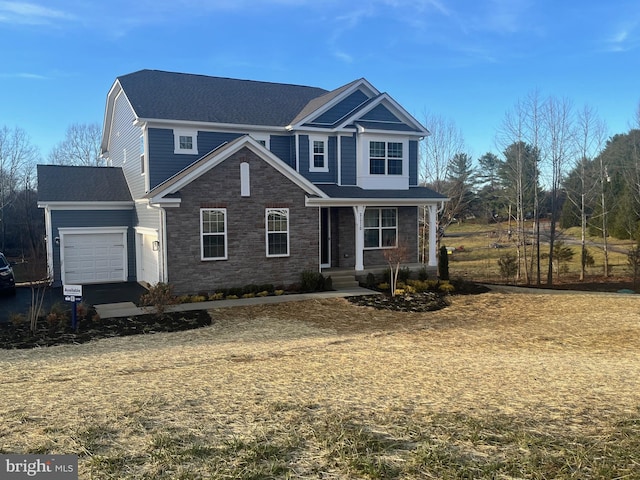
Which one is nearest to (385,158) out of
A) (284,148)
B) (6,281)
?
(284,148)

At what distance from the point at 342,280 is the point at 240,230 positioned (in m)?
4.49

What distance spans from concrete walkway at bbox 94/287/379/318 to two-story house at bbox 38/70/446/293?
4.26 feet

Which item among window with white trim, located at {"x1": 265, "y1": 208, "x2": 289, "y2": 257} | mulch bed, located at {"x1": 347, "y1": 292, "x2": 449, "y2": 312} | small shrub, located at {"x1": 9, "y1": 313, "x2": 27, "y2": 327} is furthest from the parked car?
mulch bed, located at {"x1": 347, "y1": 292, "x2": 449, "y2": 312}

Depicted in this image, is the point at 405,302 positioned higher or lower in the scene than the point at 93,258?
lower

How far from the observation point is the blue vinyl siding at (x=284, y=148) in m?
20.7

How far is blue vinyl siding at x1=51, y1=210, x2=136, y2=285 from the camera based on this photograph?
62.0ft

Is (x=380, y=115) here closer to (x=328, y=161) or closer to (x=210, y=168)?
(x=328, y=161)

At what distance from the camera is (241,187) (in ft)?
56.4

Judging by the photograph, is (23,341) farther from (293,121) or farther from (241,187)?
(293,121)

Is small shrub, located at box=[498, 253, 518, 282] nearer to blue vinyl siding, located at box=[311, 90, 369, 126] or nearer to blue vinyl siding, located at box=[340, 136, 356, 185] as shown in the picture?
blue vinyl siding, located at box=[340, 136, 356, 185]

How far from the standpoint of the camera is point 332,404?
6.20 metres

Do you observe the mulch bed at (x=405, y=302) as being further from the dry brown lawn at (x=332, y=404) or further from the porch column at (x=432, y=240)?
the porch column at (x=432, y=240)

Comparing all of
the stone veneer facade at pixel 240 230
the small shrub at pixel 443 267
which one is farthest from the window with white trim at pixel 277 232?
the small shrub at pixel 443 267

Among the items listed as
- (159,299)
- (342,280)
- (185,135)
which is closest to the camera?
(159,299)
